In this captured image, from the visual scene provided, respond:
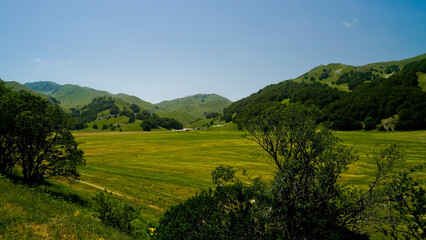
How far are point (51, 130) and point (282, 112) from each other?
31830mm

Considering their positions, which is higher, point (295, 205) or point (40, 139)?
point (40, 139)

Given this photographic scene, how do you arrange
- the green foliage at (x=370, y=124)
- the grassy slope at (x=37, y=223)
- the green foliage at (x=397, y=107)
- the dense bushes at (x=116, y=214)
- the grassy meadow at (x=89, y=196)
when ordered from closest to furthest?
the grassy slope at (x=37, y=223) → the grassy meadow at (x=89, y=196) → the dense bushes at (x=116, y=214) → the green foliage at (x=397, y=107) → the green foliage at (x=370, y=124)

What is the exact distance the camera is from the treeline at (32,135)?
86.2ft

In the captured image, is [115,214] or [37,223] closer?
[37,223]

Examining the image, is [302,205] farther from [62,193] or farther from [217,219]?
[62,193]

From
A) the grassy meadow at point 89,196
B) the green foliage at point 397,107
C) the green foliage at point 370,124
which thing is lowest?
the grassy meadow at point 89,196

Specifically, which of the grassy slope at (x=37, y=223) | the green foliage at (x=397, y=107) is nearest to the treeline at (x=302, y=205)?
the grassy slope at (x=37, y=223)

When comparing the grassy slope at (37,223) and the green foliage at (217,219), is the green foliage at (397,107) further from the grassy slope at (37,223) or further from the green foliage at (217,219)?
the grassy slope at (37,223)

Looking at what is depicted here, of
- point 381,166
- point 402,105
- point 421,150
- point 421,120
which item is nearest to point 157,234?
point 381,166

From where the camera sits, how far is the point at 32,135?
26.9 meters

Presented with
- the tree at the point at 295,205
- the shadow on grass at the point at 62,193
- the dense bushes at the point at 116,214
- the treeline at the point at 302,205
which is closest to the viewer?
the treeline at the point at 302,205

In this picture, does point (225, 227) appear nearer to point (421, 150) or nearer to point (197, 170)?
point (197, 170)

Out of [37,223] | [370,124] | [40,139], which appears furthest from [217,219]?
[370,124]

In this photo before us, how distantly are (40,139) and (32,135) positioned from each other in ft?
3.77
